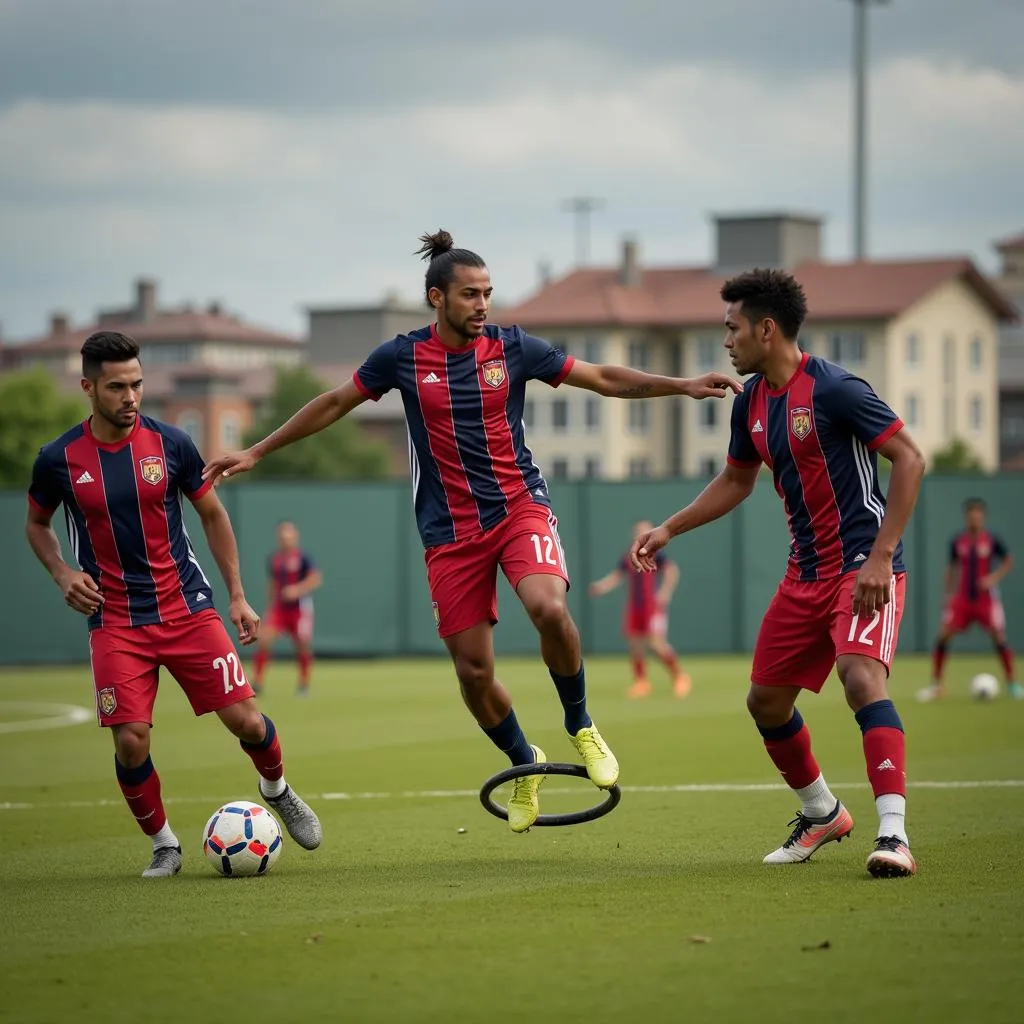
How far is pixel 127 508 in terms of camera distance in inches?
343

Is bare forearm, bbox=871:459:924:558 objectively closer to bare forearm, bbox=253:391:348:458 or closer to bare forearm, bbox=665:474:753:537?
bare forearm, bbox=665:474:753:537

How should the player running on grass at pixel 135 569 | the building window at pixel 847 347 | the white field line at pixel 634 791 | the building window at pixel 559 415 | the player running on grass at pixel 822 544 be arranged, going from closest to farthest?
1. the player running on grass at pixel 822 544
2. the player running on grass at pixel 135 569
3. the white field line at pixel 634 791
4. the building window at pixel 847 347
5. the building window at pixel 559 415

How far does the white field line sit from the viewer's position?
1217 cm

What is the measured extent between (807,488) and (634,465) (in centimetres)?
8466

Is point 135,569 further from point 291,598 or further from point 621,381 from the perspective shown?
point 291,598

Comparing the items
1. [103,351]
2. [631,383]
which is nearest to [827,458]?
[631,383]

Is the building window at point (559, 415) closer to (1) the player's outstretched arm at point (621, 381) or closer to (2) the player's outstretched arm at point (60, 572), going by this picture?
(1) the player's outstretched arm at point (621, 381)

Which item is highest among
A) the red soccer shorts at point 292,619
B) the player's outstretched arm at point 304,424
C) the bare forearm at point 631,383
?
the bare forearm at point 631,383

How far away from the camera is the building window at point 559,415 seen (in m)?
92.6

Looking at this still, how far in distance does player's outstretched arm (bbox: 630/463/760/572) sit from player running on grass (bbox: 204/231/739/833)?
0.40 metres

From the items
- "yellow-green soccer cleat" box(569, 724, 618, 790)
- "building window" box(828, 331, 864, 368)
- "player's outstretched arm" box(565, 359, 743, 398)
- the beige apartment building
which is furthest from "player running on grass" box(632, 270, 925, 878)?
"building window" box(828, 331, 864, 368)

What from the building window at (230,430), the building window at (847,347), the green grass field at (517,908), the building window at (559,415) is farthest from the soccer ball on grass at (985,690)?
Result: the building window at (230,430)

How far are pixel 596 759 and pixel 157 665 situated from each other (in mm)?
2184

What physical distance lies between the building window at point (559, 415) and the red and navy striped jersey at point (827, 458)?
84.2 metres
